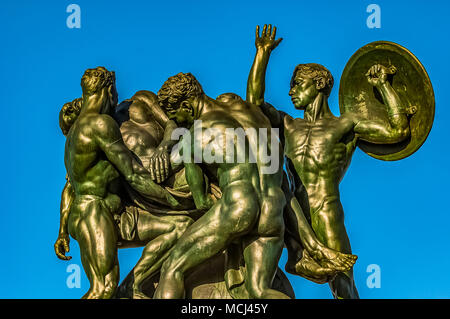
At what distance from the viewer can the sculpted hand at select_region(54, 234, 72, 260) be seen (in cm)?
1341

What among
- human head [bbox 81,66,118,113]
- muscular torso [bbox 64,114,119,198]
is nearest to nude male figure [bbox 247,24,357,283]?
human head [bbox 81,66,118,113]

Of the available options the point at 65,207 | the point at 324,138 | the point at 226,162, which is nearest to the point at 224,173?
the point at 226,162

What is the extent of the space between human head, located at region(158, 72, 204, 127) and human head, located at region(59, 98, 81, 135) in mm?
1603

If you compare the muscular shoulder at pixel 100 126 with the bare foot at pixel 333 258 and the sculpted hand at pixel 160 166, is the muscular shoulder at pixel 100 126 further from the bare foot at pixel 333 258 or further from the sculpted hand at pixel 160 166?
the bare foot at pixel 333 258

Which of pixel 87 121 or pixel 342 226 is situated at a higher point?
pixel 87 121

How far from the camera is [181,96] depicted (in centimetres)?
1259

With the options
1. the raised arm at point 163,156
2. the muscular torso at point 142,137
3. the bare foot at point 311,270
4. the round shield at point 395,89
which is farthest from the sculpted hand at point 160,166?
the round shield at point 395,89

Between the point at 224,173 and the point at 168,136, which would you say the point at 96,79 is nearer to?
the point at 168,136

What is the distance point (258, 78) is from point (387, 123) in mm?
2219

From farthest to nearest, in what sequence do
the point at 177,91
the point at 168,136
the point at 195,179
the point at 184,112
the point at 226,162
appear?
the point at 168,136 < the point at 184,112 < the point at 177,91 < the point at 195,179 < the point at 226,162

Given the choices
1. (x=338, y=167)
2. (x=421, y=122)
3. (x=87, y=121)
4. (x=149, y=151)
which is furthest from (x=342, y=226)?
(x=87, y=121)

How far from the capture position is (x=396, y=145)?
45.6 ft

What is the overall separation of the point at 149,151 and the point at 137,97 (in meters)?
1.09

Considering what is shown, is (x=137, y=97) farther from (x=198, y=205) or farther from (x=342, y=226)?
(x=342, y=226)
